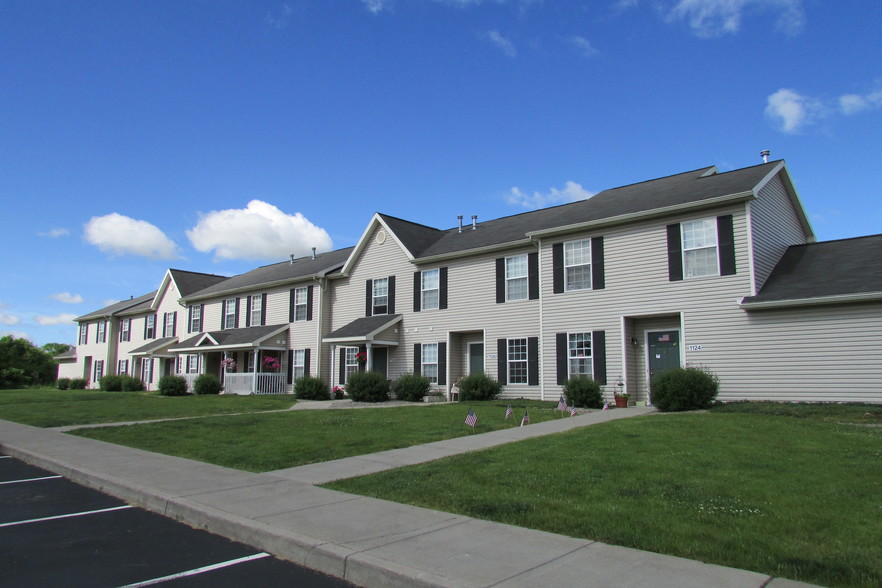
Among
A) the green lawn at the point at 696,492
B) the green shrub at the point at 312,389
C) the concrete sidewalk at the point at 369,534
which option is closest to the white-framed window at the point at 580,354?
the green lawn at the point at 696,492

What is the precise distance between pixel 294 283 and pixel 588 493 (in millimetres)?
25126

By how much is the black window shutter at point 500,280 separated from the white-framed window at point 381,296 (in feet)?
19.3

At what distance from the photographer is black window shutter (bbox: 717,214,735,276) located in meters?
16.2

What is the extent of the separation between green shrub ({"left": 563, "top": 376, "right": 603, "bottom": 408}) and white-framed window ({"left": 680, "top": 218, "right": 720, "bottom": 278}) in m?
4.09

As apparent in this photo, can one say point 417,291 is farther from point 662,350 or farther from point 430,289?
point 662,350

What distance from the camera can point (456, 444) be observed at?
10422 mm

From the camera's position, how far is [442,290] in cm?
2347

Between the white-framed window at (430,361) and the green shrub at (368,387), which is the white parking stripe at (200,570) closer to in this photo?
the green shrub at (368,387)

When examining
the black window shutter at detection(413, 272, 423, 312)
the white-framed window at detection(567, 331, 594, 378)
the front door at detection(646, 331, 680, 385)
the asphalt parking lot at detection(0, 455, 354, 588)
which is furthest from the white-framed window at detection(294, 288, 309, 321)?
the asphalt parking lot at detection(0, 455, 354, 588)

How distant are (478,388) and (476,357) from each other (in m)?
2.85

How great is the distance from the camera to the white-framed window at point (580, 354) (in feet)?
61.4

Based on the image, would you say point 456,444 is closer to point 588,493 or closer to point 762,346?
point 588,493

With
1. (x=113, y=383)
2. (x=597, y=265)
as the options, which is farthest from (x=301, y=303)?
(x=113, y=383)

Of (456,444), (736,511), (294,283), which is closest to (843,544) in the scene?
(736,511)
